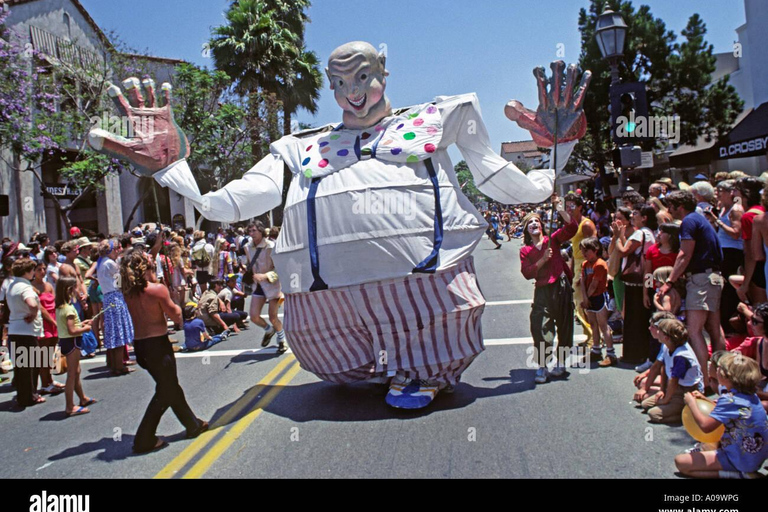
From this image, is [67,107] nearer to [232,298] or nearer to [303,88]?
[303,88]

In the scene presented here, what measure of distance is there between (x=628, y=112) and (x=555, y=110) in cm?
456

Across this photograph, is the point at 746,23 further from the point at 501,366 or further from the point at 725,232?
the point at 501,366

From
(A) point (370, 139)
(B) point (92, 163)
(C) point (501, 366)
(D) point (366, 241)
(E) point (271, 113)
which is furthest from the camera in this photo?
(E) point (271, 113)

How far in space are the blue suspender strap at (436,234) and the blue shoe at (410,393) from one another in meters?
0.90

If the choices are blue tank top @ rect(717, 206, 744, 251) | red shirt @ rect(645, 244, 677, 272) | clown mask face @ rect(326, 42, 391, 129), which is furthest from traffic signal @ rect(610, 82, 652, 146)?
clown mask face @ rect(326, 42, 391, 129)

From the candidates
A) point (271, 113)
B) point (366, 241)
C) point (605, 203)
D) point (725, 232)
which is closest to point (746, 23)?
point (605, 203)

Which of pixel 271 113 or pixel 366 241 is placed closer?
pixel 366 241

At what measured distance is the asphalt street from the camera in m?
4.13

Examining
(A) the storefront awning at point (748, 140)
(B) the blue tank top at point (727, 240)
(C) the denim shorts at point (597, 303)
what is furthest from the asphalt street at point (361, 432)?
(A) the storefront awning at point (748, 140)

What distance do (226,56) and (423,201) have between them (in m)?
20.2

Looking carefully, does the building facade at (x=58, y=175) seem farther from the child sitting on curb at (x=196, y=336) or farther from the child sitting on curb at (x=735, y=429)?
the child sitting on curb at (x=735, y=429)

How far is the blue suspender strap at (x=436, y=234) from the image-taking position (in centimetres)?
498

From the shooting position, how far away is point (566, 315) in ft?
21.2

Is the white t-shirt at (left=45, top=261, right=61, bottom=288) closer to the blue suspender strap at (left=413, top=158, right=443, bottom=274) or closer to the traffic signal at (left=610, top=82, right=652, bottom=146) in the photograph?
the blue suspender strap at (left=413, top=158, right=443, bottom=274)
